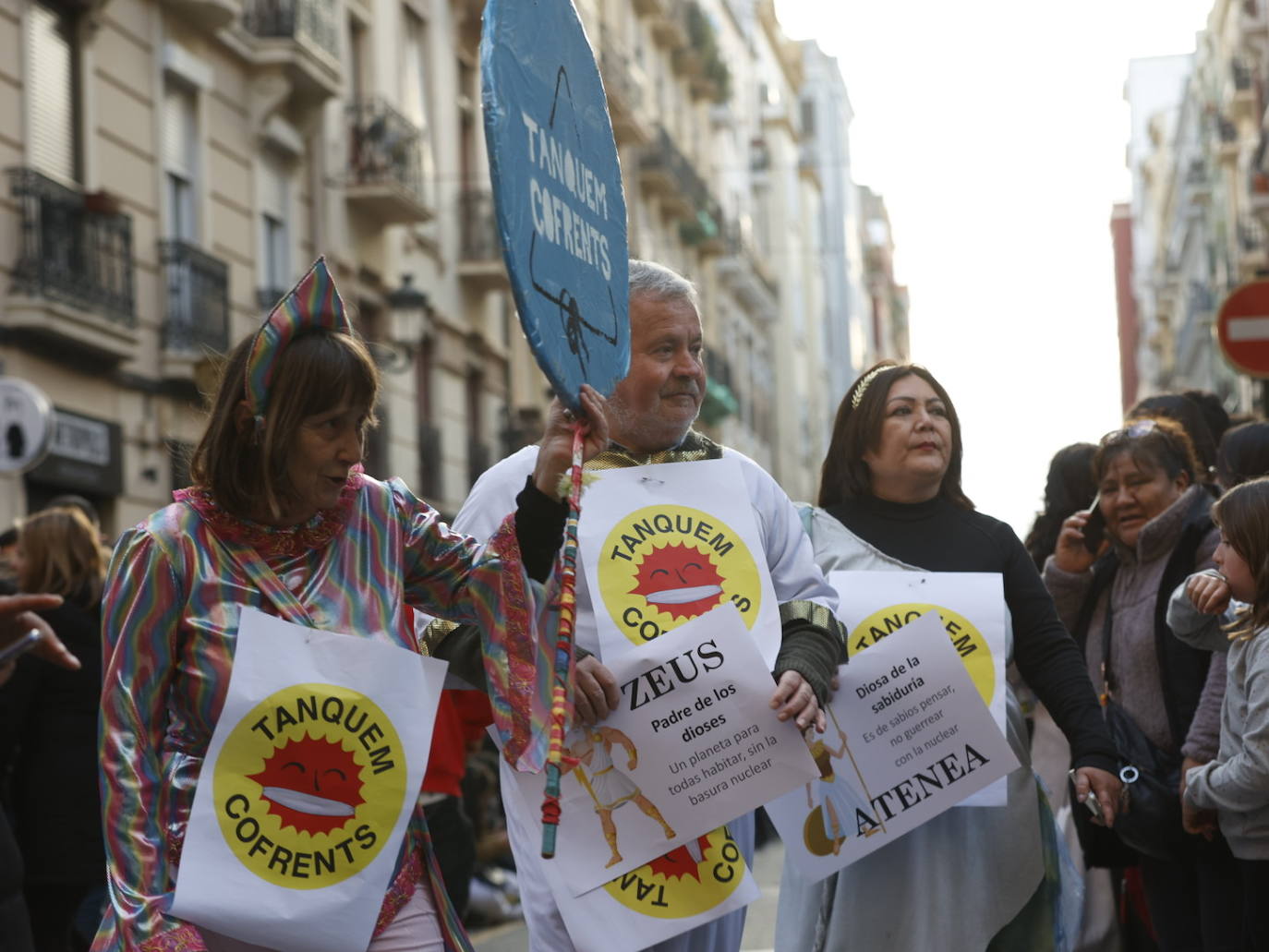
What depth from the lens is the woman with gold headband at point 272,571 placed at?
3.43 m

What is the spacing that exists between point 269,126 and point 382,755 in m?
18.6

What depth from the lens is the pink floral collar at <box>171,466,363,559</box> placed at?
361 cm

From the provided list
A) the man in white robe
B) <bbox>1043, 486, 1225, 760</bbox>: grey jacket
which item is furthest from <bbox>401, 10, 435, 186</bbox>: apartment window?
the man in white robe

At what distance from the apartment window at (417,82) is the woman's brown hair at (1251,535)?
2097 centimetres

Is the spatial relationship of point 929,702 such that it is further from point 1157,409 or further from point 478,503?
point 1157,409

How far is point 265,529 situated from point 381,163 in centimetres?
2070

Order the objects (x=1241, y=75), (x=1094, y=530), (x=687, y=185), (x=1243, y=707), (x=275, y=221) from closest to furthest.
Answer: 1. (x=1243, y=707)
2. (x=1094, y=530)
3. (x=275, y=221)
4. (x=687, y=185)
5. (x=1241, y=75)

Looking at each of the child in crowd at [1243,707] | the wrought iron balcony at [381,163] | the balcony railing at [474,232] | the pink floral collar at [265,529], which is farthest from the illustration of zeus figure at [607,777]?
the balcony railing at [474,232]

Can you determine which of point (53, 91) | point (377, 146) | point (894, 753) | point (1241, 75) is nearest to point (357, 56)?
point (377, 146)

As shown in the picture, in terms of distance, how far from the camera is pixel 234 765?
3506 millimetres

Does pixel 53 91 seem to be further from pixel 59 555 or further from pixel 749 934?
pixel 59 555

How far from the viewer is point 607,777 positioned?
437cm

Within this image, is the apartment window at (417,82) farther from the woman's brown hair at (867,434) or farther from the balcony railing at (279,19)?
the woman's brown hair at (867,434)

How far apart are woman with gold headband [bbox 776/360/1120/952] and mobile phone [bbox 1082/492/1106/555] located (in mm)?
939
